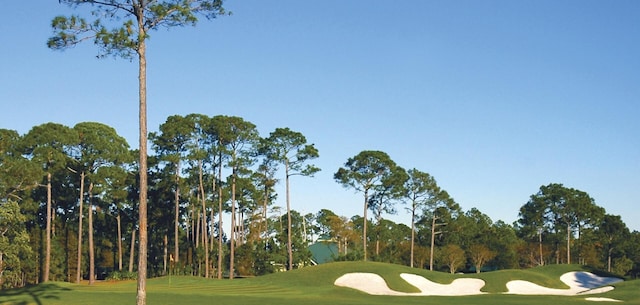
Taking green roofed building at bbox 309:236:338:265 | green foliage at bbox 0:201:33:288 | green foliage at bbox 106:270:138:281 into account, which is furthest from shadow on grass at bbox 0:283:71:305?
green roofed building at bbox 309:236:338:265

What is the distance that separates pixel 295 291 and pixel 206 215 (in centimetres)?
3368

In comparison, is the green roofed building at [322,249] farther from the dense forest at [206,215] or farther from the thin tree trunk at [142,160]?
the thin tree trunk at [142,160]

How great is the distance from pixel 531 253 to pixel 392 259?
30.1 meters

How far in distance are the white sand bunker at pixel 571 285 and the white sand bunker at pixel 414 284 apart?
2.88 m

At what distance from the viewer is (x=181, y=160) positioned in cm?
6372

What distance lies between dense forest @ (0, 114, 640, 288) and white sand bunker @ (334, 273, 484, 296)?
46.2 ft

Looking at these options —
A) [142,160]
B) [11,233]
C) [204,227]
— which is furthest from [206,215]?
[142,160]

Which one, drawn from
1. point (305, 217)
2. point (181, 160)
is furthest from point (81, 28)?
point (305, 217)

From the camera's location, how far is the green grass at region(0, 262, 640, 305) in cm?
3139

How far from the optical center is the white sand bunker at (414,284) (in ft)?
150

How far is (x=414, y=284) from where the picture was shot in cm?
4859

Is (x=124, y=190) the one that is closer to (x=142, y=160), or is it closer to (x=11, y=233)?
(x=11, y=233)

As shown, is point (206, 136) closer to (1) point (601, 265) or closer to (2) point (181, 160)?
(2) point (181, 160)

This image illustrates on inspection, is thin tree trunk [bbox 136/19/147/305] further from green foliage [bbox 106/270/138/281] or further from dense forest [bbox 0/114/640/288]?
green foliage [bbox 106/270/138/281]
